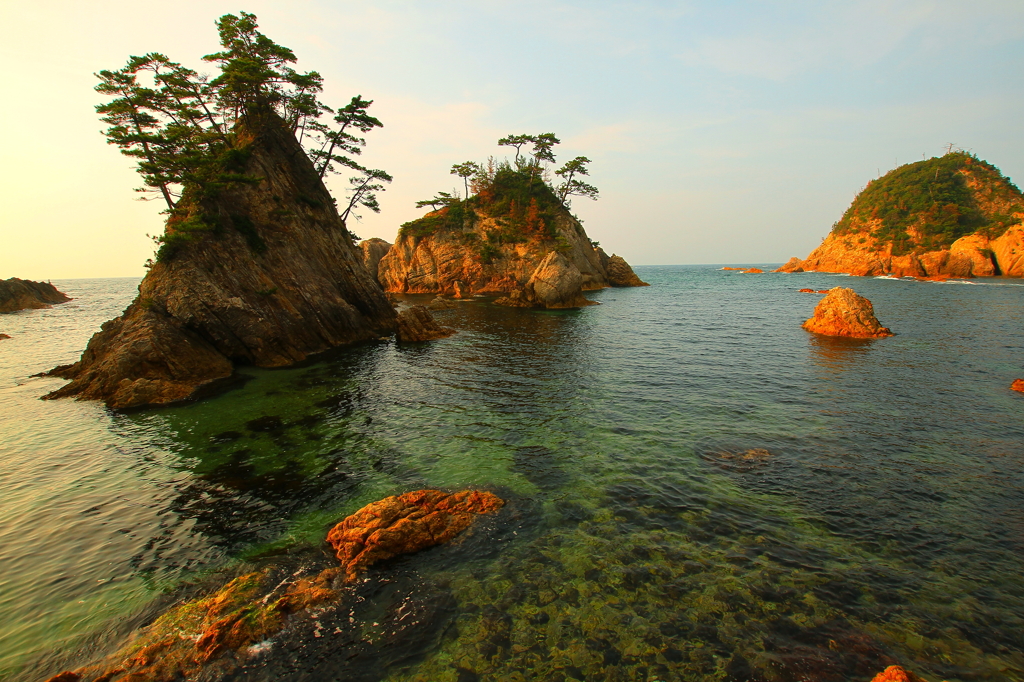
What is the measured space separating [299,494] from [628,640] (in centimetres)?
950

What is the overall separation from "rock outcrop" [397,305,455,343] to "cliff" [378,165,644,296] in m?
38.7

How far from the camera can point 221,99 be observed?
104 feet

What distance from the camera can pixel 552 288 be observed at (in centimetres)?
5331

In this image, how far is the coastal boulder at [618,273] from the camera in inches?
3708

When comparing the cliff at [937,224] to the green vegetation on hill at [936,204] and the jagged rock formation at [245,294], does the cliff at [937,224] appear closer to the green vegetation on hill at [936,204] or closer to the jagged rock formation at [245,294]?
the green vegetation on hill at [936,204]

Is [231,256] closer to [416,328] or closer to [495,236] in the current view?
[416,328]

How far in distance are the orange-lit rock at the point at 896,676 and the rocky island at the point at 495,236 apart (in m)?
69.8

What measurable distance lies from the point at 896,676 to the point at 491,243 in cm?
7815

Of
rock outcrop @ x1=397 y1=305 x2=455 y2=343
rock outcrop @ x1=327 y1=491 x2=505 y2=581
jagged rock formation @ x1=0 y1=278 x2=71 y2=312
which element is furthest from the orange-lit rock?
jagged rock formation @ x1=0 y1=278 x2=71 y2=312

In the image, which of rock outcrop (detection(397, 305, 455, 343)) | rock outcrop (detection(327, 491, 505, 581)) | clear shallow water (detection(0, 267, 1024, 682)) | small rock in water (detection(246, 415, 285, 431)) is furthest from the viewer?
rock outcrop (detection(397, 305, 455, 343))

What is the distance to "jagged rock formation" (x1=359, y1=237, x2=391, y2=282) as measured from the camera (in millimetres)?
94694

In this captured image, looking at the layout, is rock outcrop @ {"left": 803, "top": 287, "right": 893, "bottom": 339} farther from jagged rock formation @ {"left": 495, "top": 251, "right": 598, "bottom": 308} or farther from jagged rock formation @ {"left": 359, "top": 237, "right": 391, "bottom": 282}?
jagged rock formation @ {"left": 359, "top": 237, "right": 391, "bottom": 282}

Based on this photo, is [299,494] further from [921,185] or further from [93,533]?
[921,185]

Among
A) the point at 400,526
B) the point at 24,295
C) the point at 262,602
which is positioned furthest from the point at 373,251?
the point at 262,602
